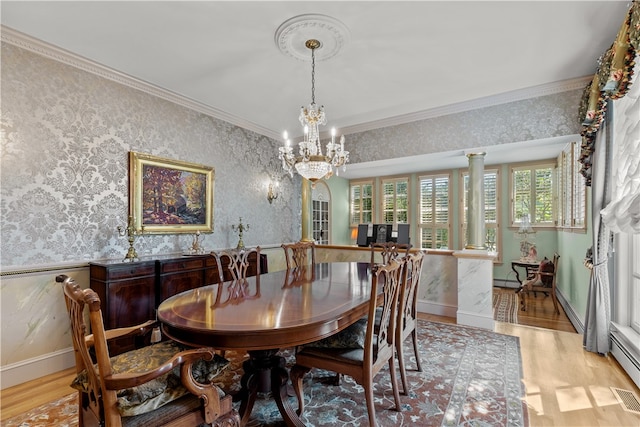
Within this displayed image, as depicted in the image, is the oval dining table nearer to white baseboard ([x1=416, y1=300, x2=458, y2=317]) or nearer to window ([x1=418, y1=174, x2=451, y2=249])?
white baseboard ([x1=416, y1=300, x2=458, y2=317])

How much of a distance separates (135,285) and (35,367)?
3.04 feet

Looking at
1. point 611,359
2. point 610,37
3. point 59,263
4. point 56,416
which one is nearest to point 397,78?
point 610,37

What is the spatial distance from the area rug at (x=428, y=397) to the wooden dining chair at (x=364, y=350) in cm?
15

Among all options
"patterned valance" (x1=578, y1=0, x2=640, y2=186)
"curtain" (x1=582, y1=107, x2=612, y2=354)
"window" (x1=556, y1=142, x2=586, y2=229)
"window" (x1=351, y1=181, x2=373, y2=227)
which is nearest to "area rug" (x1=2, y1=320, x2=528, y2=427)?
"curtain" (x1=582, y1=107, x2=612, y2=354)

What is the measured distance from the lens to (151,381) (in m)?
1.31

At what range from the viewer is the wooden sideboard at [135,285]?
2.59 metres

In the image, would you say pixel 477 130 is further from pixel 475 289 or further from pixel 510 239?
pixel 510 239

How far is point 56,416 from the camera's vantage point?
1944 mm

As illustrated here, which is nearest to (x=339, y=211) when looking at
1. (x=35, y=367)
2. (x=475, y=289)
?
(x=475, y=289)

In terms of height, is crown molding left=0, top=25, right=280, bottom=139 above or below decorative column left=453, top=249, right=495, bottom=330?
above

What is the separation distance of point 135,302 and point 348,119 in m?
3.32

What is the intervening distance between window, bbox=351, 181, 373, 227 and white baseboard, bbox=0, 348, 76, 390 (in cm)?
625

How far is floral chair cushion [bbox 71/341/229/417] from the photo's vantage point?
3.95 feet

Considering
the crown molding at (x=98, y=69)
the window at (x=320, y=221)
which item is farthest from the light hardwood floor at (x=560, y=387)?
the window at (x=320, y=221)
